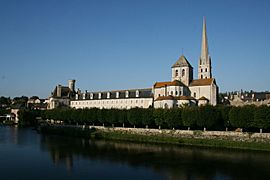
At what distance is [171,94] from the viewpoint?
175 feet

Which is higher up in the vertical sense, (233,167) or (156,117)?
(156,117)

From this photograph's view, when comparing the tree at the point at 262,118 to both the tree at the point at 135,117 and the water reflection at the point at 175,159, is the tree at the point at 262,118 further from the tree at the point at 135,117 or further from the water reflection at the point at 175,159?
the tree at the point at 135,117

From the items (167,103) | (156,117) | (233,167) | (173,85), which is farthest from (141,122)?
(233,167)

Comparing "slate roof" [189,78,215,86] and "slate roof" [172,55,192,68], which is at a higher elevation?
"slate roof" [172,55,192,68]

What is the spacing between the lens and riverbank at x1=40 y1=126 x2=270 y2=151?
106 ft

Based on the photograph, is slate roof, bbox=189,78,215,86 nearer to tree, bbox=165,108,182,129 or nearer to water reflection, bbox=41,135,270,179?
tree, bbox=165,108,182,129

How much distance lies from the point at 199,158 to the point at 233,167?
4.13 meters

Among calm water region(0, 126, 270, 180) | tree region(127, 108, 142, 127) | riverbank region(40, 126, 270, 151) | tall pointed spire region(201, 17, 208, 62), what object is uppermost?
tall pointed spire region(201, 17, 208, 62)

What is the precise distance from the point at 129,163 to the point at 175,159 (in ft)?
14.2

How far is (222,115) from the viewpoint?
3756cm

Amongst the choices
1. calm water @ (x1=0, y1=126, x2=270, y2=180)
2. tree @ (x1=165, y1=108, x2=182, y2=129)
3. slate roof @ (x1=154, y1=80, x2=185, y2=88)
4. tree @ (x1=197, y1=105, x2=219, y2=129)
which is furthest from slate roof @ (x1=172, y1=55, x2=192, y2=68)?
calm water @ (x1=0, y1=126, x2=270, y2=180)

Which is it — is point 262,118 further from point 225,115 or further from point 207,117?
point 207,117

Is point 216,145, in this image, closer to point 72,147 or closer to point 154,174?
point 154,174

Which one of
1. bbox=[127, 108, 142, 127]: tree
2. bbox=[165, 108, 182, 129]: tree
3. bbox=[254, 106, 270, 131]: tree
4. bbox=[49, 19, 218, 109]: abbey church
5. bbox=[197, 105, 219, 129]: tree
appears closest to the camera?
bbox=[254, 106, 270, 131]: tree
